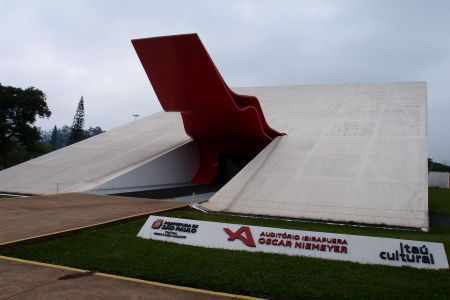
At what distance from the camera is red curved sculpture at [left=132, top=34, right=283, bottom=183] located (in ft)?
38.8

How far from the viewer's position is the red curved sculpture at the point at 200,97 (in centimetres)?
1182

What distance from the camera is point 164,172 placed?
51.9 feet

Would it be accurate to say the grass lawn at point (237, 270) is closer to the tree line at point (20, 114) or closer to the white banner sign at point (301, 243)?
the white banner sign at point (301, 243)

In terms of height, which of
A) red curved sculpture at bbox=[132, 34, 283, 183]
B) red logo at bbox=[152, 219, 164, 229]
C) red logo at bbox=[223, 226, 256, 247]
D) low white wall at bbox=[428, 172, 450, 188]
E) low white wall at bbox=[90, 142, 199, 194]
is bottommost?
low white wall at bbox=[428, 172, 450, 188]

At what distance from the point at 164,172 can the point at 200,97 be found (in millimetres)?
4119

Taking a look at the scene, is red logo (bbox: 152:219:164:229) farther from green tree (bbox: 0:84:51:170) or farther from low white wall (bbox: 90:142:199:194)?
green tree (bbox: 0:84:51:170)

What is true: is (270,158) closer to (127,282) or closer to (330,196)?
(330,196)

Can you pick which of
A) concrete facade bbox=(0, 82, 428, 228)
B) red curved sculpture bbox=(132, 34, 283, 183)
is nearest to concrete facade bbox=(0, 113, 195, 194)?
concrete facade bbox=(0, 82, 428, 228)

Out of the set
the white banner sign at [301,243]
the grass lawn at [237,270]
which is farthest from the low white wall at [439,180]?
the grass lawn at [237,270]

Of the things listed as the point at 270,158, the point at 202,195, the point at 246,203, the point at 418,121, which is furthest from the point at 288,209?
the point at 418,121

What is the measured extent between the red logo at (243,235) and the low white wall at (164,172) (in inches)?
302

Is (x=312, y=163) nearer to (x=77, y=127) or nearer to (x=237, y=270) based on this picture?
(x=237, y=270)

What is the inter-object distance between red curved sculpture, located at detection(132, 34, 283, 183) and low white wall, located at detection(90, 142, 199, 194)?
89cm

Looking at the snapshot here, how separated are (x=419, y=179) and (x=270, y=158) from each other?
15.5ft
